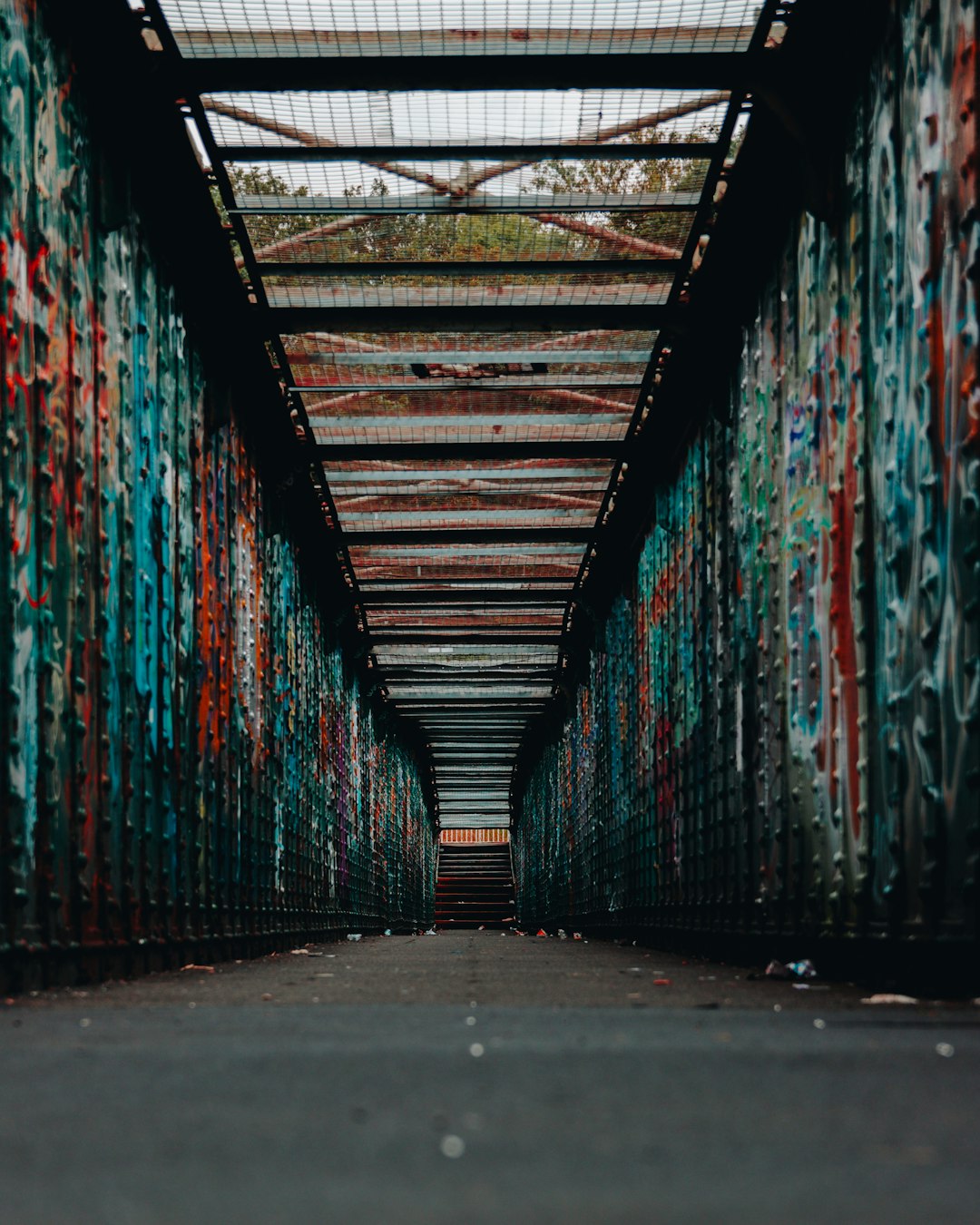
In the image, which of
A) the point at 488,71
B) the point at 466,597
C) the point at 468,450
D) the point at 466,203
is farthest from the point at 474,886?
the point at 488,71

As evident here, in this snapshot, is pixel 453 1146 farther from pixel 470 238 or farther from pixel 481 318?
pixel 481 318

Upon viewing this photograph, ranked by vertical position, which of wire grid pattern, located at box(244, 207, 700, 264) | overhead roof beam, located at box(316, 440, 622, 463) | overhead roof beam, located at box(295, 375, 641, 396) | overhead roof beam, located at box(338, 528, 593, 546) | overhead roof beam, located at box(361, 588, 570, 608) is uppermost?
wire grid pattern, located at box(244, 207, 700, 264)

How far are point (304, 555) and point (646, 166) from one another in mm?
8571

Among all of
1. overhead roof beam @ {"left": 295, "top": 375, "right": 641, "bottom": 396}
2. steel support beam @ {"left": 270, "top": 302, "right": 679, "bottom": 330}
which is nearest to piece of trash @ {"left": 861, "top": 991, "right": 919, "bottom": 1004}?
steel support beam @ {"left": 270, "top": 302, "right": 679, "bottom": 330}

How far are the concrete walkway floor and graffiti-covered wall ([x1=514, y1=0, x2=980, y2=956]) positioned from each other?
4.23 ft

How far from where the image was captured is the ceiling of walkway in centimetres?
827

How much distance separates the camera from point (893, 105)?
680 centimetres

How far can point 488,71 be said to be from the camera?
8383 mm

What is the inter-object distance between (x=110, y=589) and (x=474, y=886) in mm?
44481

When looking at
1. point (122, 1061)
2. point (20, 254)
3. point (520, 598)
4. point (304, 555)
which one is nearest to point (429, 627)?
point (520, 598)

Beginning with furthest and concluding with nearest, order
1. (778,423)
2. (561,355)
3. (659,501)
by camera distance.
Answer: (659,501), (561,355), (778,423)

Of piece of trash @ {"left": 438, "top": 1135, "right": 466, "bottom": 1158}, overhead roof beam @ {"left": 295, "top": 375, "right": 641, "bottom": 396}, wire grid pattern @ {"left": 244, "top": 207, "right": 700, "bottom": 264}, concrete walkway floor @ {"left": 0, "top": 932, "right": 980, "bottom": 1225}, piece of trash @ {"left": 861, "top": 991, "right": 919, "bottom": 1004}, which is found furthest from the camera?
overhead roof beam @ {"left": 295, "top": 375, "right": 641, "bottom": 396}

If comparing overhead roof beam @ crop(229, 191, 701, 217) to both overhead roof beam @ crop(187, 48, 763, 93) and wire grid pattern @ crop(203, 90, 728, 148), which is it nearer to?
wire grid pattern @ crop(203, 90, 728, 148)

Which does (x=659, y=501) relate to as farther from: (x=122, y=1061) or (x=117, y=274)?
(x=122, y=1061)
